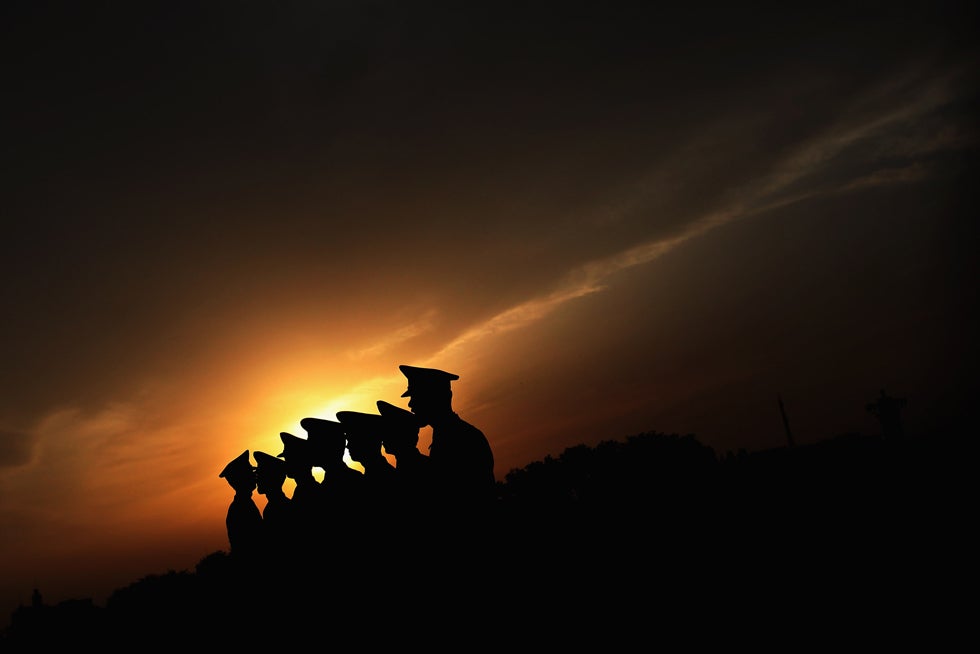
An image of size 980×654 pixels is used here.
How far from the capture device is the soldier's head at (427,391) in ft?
26.3

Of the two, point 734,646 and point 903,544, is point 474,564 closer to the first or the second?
point 734,646

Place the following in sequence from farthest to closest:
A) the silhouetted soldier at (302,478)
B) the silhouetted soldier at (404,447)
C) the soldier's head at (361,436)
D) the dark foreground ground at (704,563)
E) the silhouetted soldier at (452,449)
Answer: the silhouetted soldier at (302,478)
the soldier's head at (361,436)
the silhouetted soldier at (404,447)
the silhouetted soldier at (452,449)
the dark foreground ground at (704,563)

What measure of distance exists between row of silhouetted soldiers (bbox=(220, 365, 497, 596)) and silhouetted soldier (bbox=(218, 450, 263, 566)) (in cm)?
2

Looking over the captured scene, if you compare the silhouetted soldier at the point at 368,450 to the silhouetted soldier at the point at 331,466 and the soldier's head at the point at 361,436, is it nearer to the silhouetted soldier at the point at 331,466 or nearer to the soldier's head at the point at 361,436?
the soldier's head at the point at 361,436

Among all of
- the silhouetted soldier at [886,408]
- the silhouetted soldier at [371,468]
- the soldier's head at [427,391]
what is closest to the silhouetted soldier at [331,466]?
the silhouetted soldier at [371,468]

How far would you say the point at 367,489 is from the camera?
10.3m

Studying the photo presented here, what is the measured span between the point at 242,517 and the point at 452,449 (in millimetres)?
7096

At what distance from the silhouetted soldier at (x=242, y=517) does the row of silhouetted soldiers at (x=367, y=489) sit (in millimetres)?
20

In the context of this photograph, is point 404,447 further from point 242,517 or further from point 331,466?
point 242,517

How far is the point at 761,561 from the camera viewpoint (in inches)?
233

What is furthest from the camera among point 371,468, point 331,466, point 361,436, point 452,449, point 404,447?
point 331,466

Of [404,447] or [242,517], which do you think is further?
[242,517]

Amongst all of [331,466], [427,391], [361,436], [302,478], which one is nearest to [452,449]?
[427,391]

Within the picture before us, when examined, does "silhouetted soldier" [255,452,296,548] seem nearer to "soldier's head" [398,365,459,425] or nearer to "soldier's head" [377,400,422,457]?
"soldier's head" [377,400,422,457]
